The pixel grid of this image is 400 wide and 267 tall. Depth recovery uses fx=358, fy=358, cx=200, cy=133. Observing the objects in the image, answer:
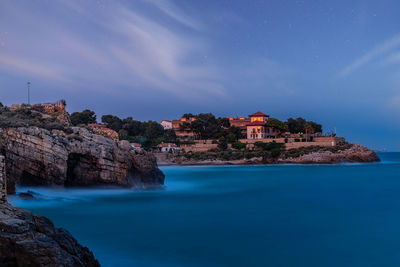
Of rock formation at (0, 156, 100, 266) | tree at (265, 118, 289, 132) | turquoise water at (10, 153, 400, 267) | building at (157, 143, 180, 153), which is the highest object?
tree at (265, 118, 289, 132)

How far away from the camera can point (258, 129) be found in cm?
6969

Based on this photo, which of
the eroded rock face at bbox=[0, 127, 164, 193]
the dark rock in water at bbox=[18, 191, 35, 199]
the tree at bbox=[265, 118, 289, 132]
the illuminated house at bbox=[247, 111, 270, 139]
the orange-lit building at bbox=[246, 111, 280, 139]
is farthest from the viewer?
the tree at bbox=[265, 118, 289, 132]

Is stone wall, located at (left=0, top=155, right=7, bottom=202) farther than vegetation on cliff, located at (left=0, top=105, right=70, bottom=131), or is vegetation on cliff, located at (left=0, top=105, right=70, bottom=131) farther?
vegetation on cliff, located at (left=0, top=105, right=70, bottom=131)

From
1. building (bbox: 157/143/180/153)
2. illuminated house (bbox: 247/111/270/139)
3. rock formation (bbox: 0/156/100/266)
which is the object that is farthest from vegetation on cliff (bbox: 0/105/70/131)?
illuminated house (bbox: 247/111/270/139)

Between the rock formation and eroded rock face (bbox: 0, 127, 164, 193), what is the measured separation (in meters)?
11.0

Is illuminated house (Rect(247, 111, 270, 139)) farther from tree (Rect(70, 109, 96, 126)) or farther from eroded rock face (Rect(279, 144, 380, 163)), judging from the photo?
tree (Rect(70, 109, 96, 126))

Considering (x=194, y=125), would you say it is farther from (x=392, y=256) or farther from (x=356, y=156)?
(x=392, y=256)

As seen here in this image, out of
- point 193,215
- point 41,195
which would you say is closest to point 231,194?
point 193,215

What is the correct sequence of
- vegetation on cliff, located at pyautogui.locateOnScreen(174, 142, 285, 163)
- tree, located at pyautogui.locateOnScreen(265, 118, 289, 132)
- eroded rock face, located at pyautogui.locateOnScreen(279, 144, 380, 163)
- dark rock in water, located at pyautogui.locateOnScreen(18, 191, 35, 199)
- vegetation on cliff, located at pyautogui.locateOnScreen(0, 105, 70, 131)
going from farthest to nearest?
tree, located at pyautogui.locateOnScreen(265, 118, 289, 132) < vegetation on cliff, located at pyautogui.locateOnScreen(174, 142, 285, 163) < eroded rock face, located at pyautogui.locateOnScreen(279, 144, 380, 163) < vegetation on cliff, located at pyautogui.locateOnScreen(0, 105, 70, 131) < dark rock in water, located at pyautogui.locateOnScreen(18, 191, 35, 199)

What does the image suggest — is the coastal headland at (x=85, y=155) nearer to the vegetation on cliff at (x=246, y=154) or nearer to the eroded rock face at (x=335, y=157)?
the eroded rock face at (x=335, y=157)

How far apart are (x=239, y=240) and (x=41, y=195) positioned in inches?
438

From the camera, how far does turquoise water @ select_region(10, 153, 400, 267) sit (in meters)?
9.16

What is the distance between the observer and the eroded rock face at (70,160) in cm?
1859

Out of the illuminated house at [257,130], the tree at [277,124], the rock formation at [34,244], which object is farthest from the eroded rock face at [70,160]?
the tree at [277,124]
